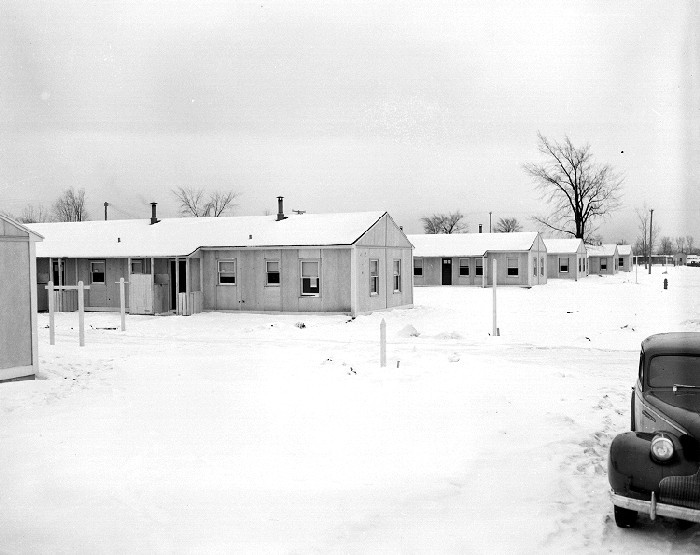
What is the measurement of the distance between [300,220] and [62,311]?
11.0m

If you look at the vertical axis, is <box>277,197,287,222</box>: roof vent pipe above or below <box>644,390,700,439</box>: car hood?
above

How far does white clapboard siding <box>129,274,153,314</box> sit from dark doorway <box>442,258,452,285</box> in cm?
2681

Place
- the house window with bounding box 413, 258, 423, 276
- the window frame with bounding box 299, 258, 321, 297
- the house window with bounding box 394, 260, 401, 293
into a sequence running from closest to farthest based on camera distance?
the window frame with bounding box 299, 258, 321, 297, the house window with bounding box 394, 260, 401, 293, the house window with bounding box 413, 258, 423, 276

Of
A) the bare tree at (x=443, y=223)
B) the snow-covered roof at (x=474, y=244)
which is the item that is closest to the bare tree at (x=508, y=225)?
the bare tree at (x=443, y=223)

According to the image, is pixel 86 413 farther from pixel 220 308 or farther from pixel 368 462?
pixel 220 308

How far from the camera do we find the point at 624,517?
18.5 feet

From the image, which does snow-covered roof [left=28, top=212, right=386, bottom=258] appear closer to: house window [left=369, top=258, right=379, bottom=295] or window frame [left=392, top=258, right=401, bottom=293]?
house window [left=369, top=258, right=379, bottom=295]

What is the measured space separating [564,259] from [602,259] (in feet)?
59.7

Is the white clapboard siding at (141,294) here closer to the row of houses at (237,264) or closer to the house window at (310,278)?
the row of houses at (237,264)

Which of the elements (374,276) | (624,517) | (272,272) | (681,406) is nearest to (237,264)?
(272,272)

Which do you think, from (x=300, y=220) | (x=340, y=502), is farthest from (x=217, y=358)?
(x=300, y=220)

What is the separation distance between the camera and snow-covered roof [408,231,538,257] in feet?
155

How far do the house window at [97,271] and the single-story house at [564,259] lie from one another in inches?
1668

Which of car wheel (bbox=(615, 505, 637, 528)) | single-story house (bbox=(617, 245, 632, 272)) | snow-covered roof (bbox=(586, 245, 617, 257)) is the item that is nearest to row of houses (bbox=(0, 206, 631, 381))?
car wheel (bbox=(615, 505, 637, 528))
